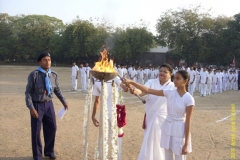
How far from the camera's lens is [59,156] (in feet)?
17.8

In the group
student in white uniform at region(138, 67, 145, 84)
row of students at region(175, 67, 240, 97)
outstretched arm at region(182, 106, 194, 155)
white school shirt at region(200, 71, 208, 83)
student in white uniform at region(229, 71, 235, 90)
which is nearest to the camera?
outstretched arm at region(182, 106, 194, 155)

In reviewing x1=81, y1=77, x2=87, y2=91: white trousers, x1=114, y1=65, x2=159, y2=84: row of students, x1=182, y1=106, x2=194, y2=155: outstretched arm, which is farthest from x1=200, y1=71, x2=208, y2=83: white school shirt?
x1=182, y1=106, x2=194, y2=155: outstretched arm

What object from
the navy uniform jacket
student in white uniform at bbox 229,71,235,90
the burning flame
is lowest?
student in white uniform at bbox 229,71,235,90

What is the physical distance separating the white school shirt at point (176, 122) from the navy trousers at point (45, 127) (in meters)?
2.27

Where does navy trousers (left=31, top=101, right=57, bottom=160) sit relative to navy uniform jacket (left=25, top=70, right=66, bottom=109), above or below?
below

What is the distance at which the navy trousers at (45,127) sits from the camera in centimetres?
479

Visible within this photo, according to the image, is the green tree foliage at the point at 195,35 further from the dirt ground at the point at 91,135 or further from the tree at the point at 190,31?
the dirt ground at the point at 91,135

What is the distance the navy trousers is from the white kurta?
5.81 feet

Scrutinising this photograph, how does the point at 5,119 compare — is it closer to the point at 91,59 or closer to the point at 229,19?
the point at 91,59

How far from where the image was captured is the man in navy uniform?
4789 mm

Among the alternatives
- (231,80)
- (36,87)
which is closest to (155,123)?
(36,87)

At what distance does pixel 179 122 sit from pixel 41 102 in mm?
2525

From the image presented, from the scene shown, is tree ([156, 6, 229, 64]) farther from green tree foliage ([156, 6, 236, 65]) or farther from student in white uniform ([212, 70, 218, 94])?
student in white uniform ([212, 70, 218, 94])

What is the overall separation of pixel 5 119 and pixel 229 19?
36082 millimetres
